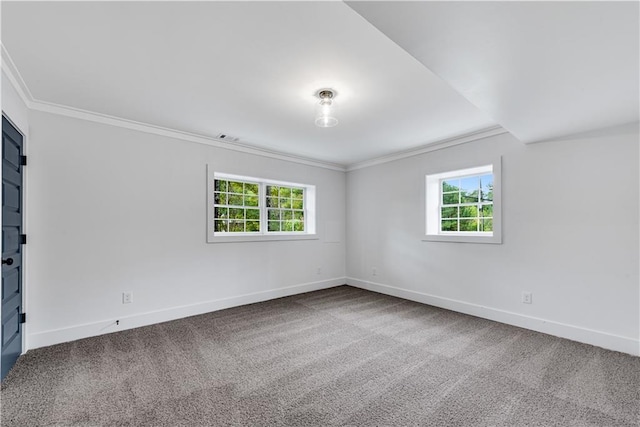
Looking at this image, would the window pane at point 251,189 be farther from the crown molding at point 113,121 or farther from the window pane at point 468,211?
the window pane at point 468,211

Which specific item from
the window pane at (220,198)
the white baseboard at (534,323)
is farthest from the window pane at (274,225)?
the white baseboard at (534,323)

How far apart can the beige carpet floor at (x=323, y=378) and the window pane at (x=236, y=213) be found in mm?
1615

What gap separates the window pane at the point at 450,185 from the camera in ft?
14.0

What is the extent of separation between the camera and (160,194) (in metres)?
3.64

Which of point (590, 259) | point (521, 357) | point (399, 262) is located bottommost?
point (521, 357)

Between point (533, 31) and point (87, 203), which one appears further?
point (87, 203)

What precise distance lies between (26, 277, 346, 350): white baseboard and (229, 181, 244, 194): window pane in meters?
1.59

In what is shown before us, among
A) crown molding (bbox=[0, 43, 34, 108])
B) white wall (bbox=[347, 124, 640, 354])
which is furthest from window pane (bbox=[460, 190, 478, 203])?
crown molding (bbox=[0, 43, 34, 108])

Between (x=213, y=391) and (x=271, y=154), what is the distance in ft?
11.2

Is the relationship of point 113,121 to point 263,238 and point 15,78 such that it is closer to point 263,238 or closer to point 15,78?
point 15,78

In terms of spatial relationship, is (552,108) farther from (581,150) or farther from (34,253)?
(34,253)

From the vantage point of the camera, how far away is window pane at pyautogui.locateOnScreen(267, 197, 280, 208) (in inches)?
193

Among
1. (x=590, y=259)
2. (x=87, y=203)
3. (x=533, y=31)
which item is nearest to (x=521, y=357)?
(x=590, y=259)

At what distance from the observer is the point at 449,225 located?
434cm
